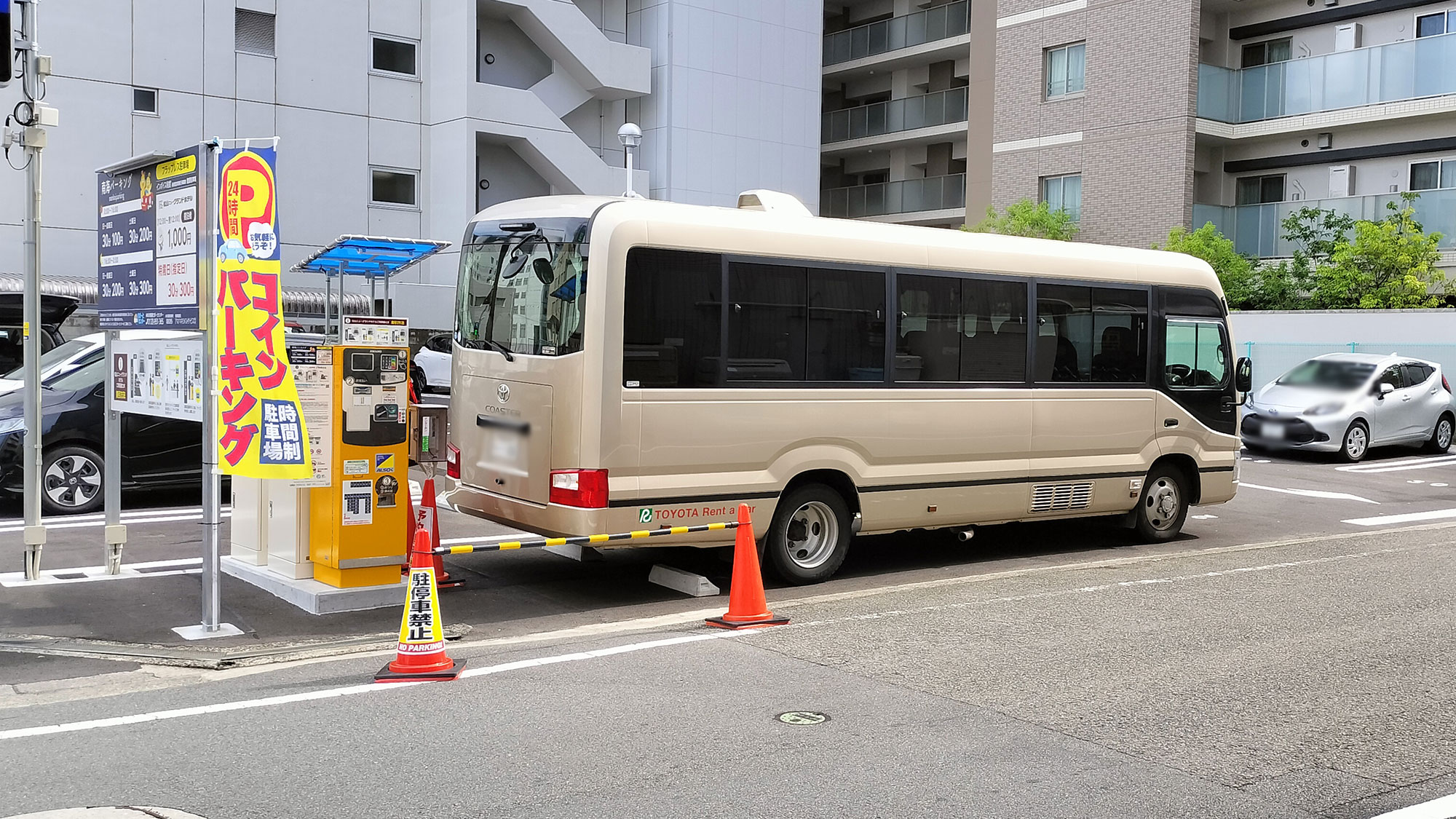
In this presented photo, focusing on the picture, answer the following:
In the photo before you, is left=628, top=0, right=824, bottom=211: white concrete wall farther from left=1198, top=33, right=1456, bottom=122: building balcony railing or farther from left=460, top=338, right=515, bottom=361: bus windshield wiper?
left=460, top=338, right=515, bottom=361: bus windshield wiper

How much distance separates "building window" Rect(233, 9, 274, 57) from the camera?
30.9m

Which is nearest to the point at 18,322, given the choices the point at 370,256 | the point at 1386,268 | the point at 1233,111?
the point at 370,256

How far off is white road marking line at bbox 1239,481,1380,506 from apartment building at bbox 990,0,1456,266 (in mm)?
14769

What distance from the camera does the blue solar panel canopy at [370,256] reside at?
1516 cm

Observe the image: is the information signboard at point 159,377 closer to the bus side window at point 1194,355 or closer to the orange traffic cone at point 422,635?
the orange traffic cone at point 422,635

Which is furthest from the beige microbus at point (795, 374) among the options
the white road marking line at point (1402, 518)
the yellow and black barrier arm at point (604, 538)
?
the white road marking line at point (1402, 518)

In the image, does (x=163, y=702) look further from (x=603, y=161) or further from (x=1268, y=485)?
(x=603, y=161)

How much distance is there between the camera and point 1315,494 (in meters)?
17.2

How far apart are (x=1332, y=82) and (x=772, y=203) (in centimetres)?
2548

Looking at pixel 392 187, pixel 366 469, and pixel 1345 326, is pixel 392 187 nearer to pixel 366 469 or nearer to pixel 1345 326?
pixel 1345 326

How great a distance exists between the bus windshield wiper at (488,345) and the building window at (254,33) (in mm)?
24440


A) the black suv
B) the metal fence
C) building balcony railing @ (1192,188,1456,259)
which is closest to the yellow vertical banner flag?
the black suv

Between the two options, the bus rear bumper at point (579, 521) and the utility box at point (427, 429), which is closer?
the bus rear bumper at point (579, 521)

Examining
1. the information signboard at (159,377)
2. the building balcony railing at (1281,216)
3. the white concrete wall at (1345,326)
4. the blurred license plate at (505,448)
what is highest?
the building balcony railing at (1281,216)
